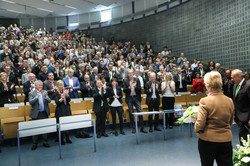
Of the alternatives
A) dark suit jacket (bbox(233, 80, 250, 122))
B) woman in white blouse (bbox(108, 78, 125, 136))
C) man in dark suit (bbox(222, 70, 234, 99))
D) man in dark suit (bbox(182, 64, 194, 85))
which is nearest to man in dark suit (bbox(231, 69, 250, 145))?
dark suit jacket (bbox(233, 80, 250, 122))

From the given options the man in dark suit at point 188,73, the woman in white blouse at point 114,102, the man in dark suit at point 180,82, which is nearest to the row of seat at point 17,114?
the woman in white blouse at point 114,102

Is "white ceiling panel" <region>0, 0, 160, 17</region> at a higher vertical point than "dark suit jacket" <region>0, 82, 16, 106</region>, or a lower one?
higher

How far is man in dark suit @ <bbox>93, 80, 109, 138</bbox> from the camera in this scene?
5.30 meters

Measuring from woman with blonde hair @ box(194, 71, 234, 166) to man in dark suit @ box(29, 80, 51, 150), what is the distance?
3.78 metres

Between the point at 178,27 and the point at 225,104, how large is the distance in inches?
467

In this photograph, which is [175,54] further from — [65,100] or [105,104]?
[65,100]

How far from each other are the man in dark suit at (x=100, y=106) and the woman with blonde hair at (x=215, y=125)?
3.69 metres

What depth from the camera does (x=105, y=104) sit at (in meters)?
5.49

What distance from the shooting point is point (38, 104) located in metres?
4.63

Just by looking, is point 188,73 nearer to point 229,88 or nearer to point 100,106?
point 229,88

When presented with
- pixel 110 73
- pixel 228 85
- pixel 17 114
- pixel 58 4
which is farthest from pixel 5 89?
pixel 58 4

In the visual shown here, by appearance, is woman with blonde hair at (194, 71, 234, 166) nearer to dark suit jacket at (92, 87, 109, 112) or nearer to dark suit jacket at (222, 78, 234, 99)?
dark suit jacket at (92, 87, 109, 112)

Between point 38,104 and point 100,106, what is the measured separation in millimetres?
1526

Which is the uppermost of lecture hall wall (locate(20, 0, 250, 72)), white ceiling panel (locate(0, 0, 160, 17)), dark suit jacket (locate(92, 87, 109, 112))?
white ceiling panel (locate(0, 0, 160, 17))
